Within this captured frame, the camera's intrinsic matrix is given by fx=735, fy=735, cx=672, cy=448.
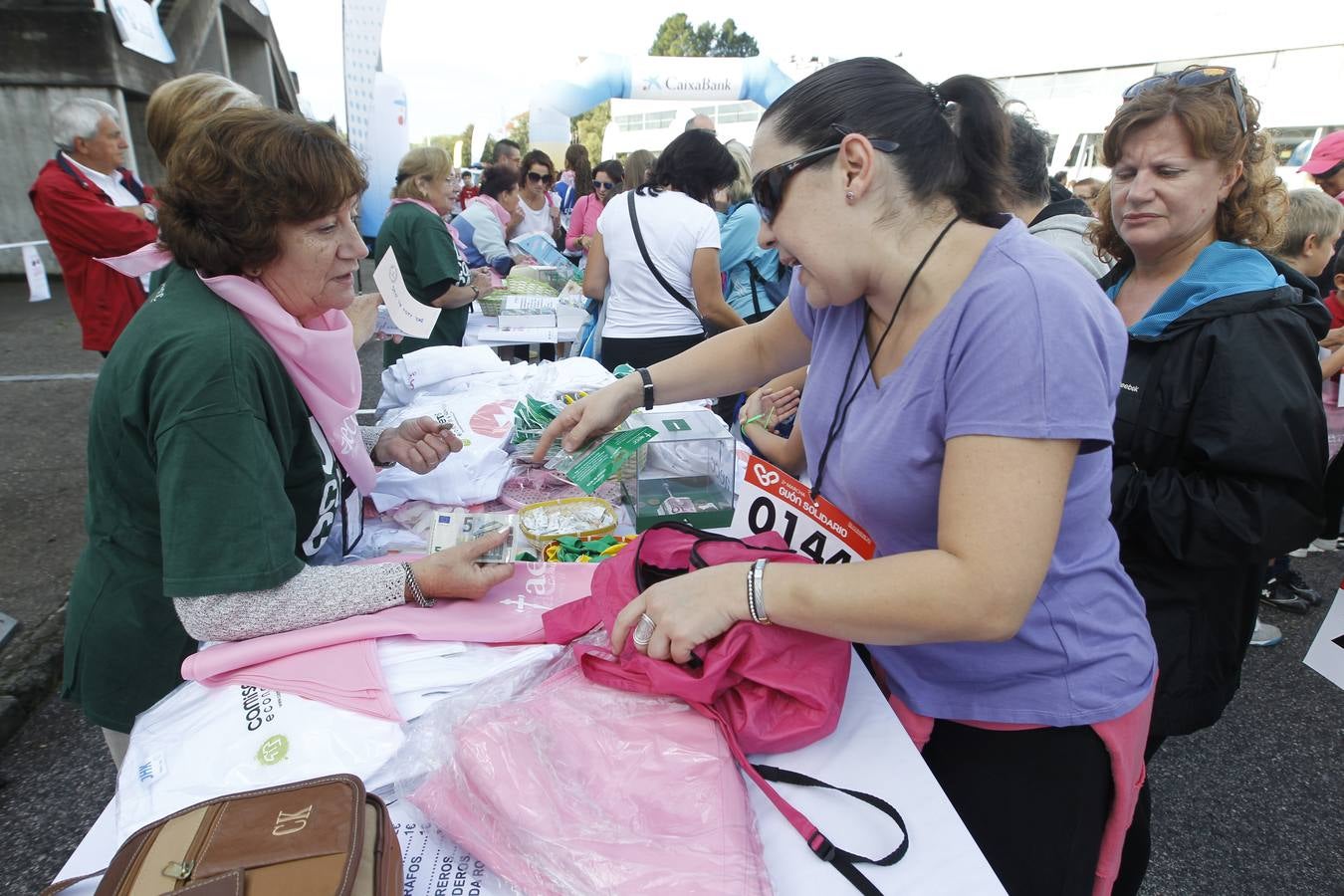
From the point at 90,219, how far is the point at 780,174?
5.17 meters

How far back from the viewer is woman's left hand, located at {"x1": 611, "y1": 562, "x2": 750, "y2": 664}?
1.05 meters

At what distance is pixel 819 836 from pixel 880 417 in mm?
606

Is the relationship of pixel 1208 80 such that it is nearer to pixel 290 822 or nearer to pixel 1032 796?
pixel 1032 796

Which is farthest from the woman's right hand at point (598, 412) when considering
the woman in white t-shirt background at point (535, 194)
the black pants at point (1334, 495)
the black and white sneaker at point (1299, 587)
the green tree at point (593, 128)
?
the green tree at point (593, 128)

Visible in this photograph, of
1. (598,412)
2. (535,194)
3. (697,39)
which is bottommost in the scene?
(598,412)

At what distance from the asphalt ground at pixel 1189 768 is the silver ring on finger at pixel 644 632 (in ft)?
7.01

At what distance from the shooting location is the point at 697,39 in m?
62.4

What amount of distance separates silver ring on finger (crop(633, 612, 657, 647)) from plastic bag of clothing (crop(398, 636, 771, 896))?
0.08 m

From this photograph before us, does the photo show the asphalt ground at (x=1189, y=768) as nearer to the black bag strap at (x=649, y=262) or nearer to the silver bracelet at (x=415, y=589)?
the silver bracelet at (x=415, y=589)

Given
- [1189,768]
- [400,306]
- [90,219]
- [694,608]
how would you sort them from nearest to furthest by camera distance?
[694,608] → [1189,768] → [400,306] → [90,219]

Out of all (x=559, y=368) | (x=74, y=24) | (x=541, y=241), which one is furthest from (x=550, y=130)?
(x=559, y=368)

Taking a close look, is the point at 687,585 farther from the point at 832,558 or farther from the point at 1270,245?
the point at 1270,245

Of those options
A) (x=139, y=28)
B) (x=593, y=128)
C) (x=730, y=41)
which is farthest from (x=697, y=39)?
(x=139, y=28)

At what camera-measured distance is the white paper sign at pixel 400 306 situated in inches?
112
